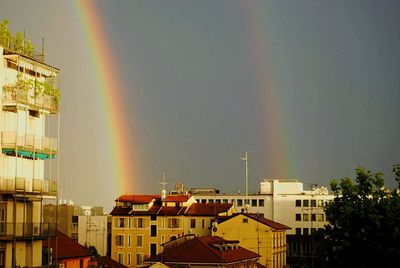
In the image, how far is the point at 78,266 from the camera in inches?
2307

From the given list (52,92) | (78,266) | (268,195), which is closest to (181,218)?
(268,195)

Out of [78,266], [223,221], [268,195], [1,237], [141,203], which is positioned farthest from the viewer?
[268,195]

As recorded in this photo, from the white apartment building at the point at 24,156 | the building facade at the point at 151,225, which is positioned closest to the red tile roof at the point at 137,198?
the building facade at the point at 151,225

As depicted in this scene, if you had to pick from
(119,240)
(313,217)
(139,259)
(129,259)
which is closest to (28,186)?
(139,259)

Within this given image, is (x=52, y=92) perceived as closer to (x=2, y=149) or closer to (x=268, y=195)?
(x=2, y=149)

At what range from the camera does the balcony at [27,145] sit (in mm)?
43906

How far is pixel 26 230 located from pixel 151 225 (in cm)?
5719

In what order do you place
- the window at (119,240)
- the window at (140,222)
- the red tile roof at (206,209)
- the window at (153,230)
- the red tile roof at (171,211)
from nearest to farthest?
the window at (119,240)
the window at (153,230)
the red tile roof at (171,211)
the window at (140,222)
the red tile roof at (206,209)

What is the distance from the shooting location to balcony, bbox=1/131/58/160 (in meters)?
43.9

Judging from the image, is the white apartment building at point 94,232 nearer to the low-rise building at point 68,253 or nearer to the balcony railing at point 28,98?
the low-rise building at point 68,253

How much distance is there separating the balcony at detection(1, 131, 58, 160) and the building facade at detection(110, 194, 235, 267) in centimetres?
5354

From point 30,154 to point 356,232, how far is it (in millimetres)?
19965

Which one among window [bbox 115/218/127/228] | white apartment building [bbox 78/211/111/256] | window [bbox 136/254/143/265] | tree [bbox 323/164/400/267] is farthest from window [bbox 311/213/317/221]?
tree [bbox 323/164/400/267]

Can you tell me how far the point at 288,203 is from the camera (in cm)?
12925
